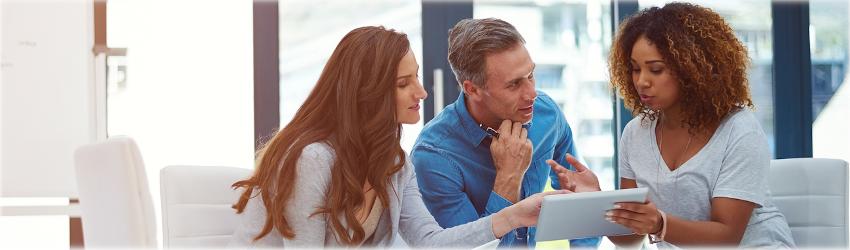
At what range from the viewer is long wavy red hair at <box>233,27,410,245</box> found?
73.5 inches

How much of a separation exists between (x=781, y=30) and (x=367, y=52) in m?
2.96

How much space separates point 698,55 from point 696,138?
0.64 feet

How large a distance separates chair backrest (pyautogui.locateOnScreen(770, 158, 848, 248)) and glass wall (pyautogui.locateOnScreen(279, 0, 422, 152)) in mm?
1856

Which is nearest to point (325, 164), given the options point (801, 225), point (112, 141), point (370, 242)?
point (370, 242)

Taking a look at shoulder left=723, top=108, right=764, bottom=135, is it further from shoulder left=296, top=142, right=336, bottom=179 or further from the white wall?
the white wall

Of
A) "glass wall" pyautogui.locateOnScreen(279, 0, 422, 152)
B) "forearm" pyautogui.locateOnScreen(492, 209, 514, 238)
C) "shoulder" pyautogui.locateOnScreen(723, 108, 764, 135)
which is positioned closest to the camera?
"forearm" pyautogui.locateOnScreen(492, 209, 514, 238)

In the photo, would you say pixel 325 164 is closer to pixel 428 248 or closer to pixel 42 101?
pixel 428 248

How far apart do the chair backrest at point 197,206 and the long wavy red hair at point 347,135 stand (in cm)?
30

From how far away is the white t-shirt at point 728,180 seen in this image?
82.4 inches

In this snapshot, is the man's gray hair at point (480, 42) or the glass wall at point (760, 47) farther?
the glass wall at point (760, 47)

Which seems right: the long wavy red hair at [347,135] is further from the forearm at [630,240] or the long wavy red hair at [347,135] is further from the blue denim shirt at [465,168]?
the forearm at [630,240]

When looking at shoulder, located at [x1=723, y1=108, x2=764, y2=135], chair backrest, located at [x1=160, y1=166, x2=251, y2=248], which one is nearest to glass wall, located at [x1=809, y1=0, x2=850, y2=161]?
shoulder, located at [x1=723, y1=108, x2=764, y2=135]

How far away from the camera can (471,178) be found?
238cm

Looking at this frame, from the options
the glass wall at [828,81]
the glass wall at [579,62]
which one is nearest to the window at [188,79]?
the glass wall at [579,62]
